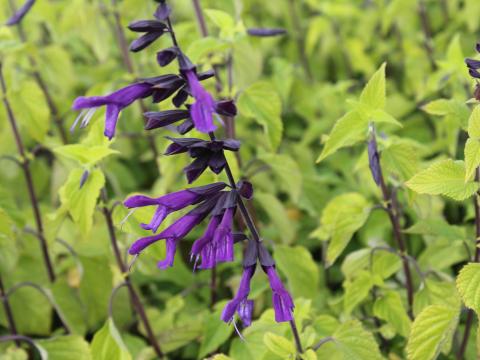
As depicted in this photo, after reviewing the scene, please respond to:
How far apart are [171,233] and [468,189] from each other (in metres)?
0.61

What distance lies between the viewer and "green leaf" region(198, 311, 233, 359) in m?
1.88

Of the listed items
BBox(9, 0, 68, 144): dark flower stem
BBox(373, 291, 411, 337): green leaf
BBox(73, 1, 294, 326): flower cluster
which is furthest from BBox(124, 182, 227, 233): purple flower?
BBox(9, 0, 68, 144): dark flower stem

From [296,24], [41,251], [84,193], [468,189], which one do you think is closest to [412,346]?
[468,189]

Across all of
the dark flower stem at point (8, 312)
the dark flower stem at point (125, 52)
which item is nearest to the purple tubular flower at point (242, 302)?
the dark flower stem at point (8, 312)

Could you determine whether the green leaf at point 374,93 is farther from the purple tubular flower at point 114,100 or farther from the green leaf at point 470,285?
the purple tubular flower at point 114,100

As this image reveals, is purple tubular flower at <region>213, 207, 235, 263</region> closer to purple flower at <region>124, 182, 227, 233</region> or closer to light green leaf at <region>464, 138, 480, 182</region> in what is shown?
purple flower at <region>124, 182, 227, 233</region>

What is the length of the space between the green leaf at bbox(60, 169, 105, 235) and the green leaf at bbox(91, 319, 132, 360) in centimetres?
28

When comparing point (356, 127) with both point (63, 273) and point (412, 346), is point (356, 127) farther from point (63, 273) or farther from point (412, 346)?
point (63, 273)

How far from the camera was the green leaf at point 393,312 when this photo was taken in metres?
1.70

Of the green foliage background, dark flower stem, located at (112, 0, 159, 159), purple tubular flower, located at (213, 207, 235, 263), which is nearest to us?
purple tubular flower, located at (213, 207, 235, 263)

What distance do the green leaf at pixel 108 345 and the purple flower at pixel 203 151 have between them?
684mm

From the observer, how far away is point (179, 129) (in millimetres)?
1198

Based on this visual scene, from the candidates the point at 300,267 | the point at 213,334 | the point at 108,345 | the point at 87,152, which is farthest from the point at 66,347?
the point at 300,267

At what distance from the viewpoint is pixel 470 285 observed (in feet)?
4.32
